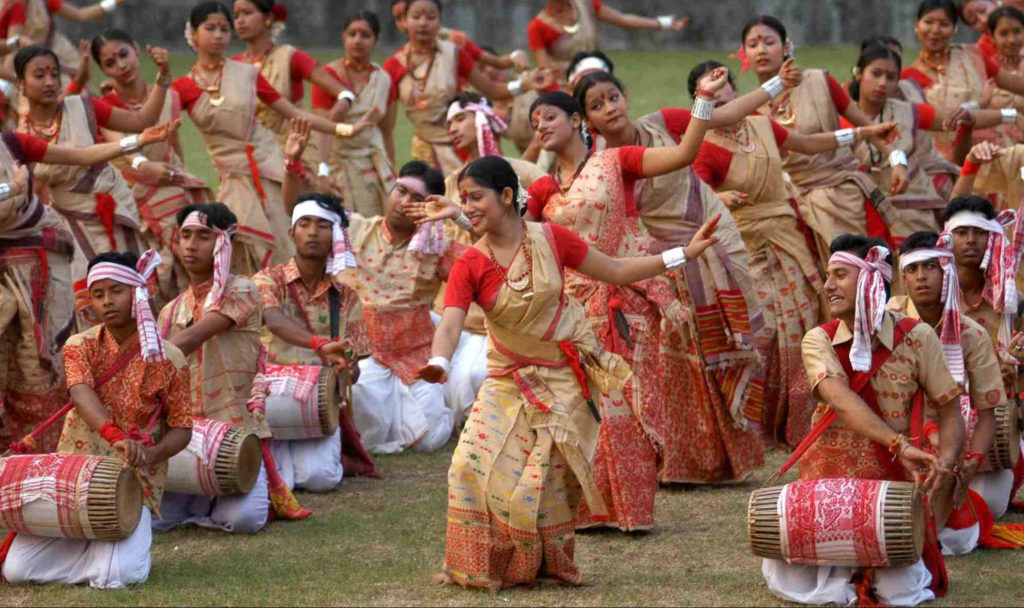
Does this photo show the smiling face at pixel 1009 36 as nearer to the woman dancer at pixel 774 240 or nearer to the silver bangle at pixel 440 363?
the woman dancer at pixel 774 240

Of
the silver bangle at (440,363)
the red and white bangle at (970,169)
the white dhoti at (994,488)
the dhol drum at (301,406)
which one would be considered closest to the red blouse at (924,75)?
the red and white bangle at (970,169)

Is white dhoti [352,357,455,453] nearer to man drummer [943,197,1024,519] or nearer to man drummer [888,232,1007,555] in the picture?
man drummer [943,197,1024,519]

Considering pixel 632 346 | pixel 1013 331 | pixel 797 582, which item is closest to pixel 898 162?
pixel 1013 331

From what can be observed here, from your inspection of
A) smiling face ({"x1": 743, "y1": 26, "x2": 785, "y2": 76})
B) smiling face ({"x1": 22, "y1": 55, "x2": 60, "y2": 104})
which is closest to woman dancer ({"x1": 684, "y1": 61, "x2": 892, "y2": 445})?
smiling face ({"x1": 743, "y1": 26, "x2": 785, "y2": 76})

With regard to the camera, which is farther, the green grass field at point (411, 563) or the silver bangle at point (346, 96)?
the silver bangle at point (346, 96)

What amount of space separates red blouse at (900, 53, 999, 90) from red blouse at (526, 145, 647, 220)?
14.7 feet

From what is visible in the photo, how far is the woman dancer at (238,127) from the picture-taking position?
33.0 feet

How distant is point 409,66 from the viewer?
39.4 feet

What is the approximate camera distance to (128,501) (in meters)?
6.03

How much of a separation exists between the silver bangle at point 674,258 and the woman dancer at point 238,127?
443 cm

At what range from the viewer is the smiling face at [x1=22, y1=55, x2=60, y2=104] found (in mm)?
8477

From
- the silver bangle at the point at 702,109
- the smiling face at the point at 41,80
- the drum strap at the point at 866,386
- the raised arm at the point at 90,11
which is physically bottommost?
the drum strap at the point at 866,386

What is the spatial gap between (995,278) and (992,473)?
0.79m

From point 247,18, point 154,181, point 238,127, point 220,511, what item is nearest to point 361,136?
point 247,18
